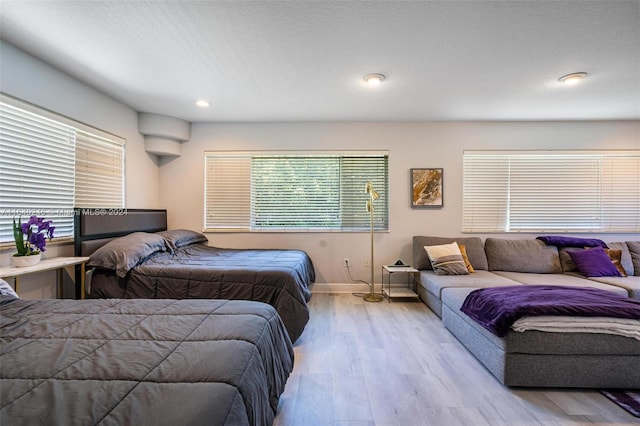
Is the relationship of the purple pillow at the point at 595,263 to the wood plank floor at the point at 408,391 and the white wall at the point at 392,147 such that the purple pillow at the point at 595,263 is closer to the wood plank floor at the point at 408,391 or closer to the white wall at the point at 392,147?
the white wall at the point at 392,147

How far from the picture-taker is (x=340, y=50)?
226 centimetres

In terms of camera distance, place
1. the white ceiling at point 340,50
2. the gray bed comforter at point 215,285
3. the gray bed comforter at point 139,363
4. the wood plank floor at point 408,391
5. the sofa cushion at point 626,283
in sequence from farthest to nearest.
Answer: the sofa cushion at point 626,283 < the gray bed comforter at point 215,285 < the white ceiling at point 340,50 < the wood plank floor at point 408,391 < the gray bed comforter at point 139,363

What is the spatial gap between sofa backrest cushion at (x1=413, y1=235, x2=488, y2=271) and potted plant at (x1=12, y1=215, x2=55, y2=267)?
3.97 meters

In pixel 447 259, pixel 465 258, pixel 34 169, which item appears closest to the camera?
pixel 34 169

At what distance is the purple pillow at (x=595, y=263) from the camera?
324cm

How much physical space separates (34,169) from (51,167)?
166 mm

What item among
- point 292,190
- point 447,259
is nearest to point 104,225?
point 292,190

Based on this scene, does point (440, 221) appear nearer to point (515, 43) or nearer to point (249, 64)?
point (515, 43)

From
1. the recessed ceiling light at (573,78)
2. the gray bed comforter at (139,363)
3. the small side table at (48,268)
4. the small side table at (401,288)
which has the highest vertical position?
the recessed ceiling light at (573,78)

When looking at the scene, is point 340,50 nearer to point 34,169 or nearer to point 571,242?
point 34,169

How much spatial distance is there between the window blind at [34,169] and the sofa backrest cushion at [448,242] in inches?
159

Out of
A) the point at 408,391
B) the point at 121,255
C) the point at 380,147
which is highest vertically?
the point at 380,147

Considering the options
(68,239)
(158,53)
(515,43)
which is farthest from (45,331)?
(515,43)

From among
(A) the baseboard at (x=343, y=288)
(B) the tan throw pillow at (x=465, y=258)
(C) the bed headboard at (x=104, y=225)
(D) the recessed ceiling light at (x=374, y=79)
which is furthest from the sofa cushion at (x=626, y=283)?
(C) the bed headboard at (x=104, y=225)
